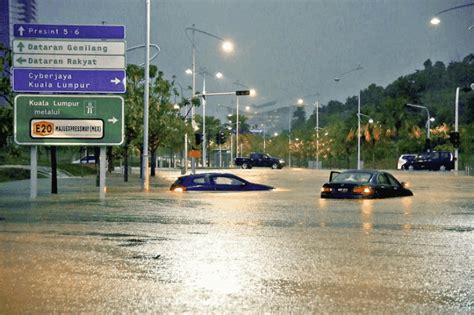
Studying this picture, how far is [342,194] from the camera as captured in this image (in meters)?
24.2

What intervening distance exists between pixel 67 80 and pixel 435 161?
175ft

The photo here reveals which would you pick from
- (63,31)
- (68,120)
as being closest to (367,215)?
(68,120)

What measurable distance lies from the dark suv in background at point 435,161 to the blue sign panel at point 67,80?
52.4 meters

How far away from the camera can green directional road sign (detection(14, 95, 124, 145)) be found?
82.0 feet

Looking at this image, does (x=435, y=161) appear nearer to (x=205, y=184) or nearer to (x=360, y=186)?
(x=205, y=184)

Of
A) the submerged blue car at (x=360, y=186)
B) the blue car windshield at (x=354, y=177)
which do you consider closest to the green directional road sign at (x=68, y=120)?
the submerged blue car at (x=360, y=186)

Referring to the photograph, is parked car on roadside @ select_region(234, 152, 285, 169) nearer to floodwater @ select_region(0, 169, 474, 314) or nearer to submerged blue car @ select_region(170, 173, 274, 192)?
submerged blue car @ select_region(170, 173, 274, 192)

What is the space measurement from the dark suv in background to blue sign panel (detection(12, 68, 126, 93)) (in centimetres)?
5235

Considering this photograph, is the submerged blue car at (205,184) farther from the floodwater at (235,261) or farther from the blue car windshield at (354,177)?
the floodwater at (235,261)

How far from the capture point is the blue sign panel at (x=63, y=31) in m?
24.9

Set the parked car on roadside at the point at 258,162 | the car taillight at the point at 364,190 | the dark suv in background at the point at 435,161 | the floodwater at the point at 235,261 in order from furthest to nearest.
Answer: the parked car on roadside at the point at 258,162 < the dark suv in background at the point at 435,161 < the car taillight at the point at 364,190 < the floodwater at the point at 235,261

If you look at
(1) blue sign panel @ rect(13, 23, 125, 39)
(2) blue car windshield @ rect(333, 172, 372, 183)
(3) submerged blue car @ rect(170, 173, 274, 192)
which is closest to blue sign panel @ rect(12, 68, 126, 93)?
(1) blue sign panel @ rect(13, 23, 125, 39)

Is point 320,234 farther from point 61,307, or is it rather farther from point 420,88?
point 420,88

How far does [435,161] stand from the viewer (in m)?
72.4
